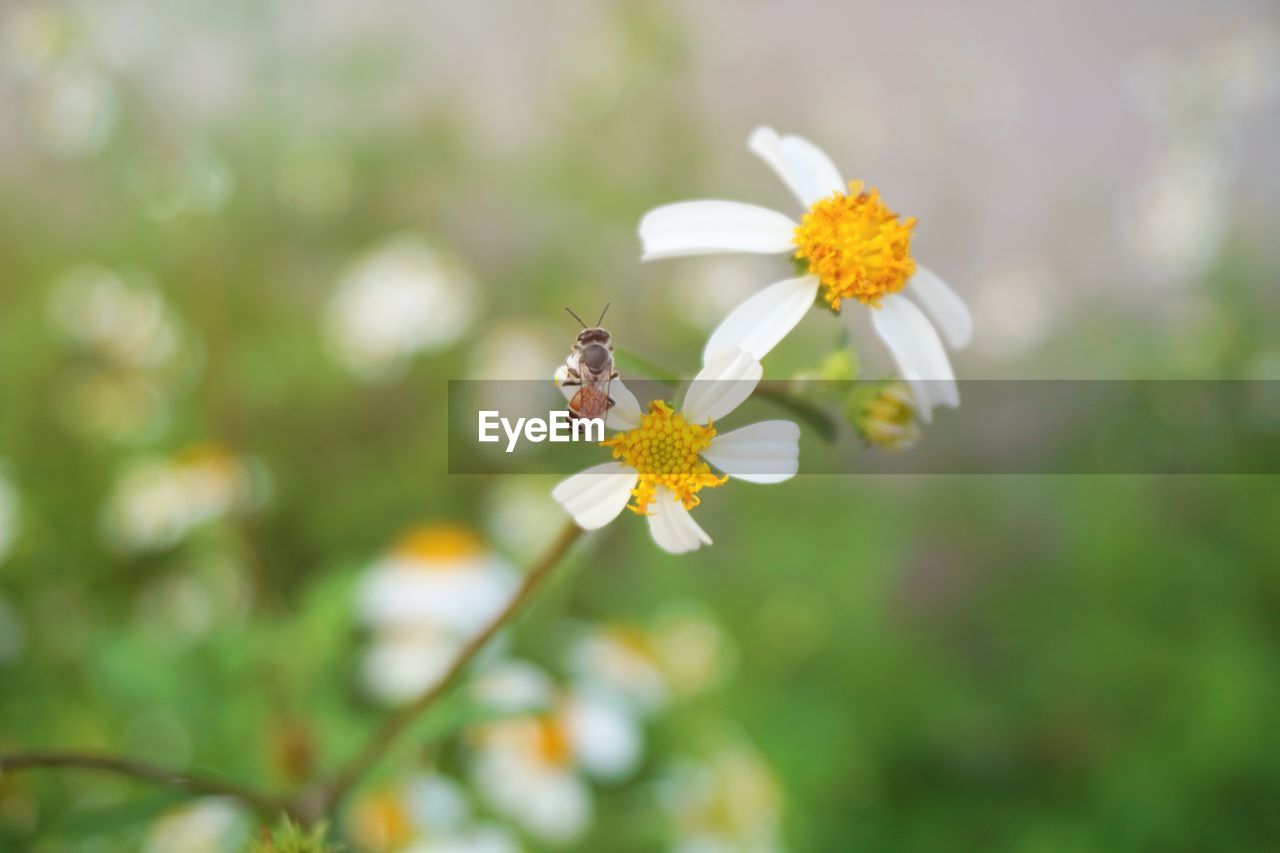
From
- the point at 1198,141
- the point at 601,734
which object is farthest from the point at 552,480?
the point at 1198,141

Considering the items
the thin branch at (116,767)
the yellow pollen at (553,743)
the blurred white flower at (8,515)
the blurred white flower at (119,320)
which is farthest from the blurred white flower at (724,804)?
the blurred white flower at (119,320)

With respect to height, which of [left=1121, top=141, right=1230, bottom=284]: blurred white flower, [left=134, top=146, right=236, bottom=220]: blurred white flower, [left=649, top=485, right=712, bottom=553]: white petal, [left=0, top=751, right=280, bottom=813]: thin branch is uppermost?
[left=1121, top=141, right=1230, bottom=284]: blurred white flower

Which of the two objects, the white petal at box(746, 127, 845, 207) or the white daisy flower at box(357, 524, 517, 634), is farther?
the white daisy flower at box(357, 524, 517, 634)

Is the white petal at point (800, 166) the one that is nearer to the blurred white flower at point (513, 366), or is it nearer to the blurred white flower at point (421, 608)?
the blurred white flower at point (421, 608)

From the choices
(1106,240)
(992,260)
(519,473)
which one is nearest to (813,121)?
(992,260)

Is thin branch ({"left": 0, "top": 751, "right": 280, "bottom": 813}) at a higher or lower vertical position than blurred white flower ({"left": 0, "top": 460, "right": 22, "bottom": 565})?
lower

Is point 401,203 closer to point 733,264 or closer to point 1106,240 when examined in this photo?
point 733,264

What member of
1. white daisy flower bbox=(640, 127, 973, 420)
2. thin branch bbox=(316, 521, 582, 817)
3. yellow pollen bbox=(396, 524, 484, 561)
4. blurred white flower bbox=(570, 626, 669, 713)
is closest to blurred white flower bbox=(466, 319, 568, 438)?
yellow pollen bbox=(396, 524, 484, 561)

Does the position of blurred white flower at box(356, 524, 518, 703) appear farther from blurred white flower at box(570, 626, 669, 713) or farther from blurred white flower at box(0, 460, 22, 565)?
blurred white flower at box(0, 460, 22, 565)
